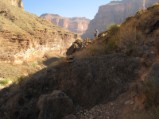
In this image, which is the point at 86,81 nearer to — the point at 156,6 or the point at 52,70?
the point at 52,70

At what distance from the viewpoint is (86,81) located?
31.0 feet

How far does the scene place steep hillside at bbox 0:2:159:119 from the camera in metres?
7.73

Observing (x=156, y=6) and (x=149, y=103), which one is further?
(x=156, y=6)

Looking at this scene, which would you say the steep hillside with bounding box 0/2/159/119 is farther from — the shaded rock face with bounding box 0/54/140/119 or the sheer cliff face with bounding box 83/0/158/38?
the sheer cliff face with bounding box 83/0/158/38

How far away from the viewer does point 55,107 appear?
858 cm

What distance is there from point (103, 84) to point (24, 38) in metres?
43.9

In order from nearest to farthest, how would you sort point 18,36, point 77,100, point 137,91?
point 137,91 → point 77,100 → point 18,36

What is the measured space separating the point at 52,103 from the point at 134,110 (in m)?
2.19

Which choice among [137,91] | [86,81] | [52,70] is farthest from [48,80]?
[137,91]

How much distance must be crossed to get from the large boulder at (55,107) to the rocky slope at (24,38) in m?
37.7

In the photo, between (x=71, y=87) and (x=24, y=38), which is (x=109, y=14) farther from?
(x=71, y=87)

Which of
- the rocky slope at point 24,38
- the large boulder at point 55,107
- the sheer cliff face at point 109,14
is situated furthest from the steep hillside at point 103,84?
the sheer cliff face at point 109,14

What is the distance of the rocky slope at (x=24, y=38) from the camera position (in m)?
48.6

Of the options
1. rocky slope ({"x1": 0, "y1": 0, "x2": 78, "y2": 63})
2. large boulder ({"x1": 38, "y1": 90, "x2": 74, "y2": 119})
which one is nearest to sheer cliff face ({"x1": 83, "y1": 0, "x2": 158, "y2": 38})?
rocky slope ({"x1": 0, "y1": 0, "x2": 78, "y2": 63})
